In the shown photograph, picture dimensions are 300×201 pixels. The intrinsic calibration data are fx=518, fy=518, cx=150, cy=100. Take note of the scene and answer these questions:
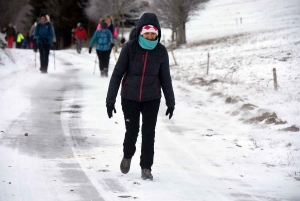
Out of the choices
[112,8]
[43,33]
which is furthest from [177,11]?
[43,33]

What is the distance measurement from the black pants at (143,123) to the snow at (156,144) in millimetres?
339

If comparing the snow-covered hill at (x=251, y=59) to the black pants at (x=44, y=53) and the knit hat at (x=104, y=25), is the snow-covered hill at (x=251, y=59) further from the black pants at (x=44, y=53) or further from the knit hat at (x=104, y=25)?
the black pants at (x=44, y=53)

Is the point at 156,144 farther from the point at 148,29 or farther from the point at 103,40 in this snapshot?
the point at 103,40

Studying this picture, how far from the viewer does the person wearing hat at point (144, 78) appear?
6062 mm

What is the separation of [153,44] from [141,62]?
258 millimetres

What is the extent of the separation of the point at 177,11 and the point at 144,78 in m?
41.2

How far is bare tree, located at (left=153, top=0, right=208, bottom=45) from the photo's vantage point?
46.2 meters

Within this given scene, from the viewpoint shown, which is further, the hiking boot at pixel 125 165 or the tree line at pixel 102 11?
the tree line at pixel 102 11


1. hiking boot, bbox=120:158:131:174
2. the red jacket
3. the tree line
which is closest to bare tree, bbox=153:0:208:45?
the tree line

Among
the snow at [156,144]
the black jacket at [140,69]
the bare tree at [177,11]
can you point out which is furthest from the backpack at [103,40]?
the bare tree at [177,11]

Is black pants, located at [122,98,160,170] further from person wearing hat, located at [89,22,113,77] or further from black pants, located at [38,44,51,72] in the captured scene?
black pants, located at [38,44,51,72]

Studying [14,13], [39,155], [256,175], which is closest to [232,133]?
[256,175]

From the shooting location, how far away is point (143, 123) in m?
6.40

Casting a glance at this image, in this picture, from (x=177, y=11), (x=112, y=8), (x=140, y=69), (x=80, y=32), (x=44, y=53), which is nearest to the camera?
(x=140, y=69)
